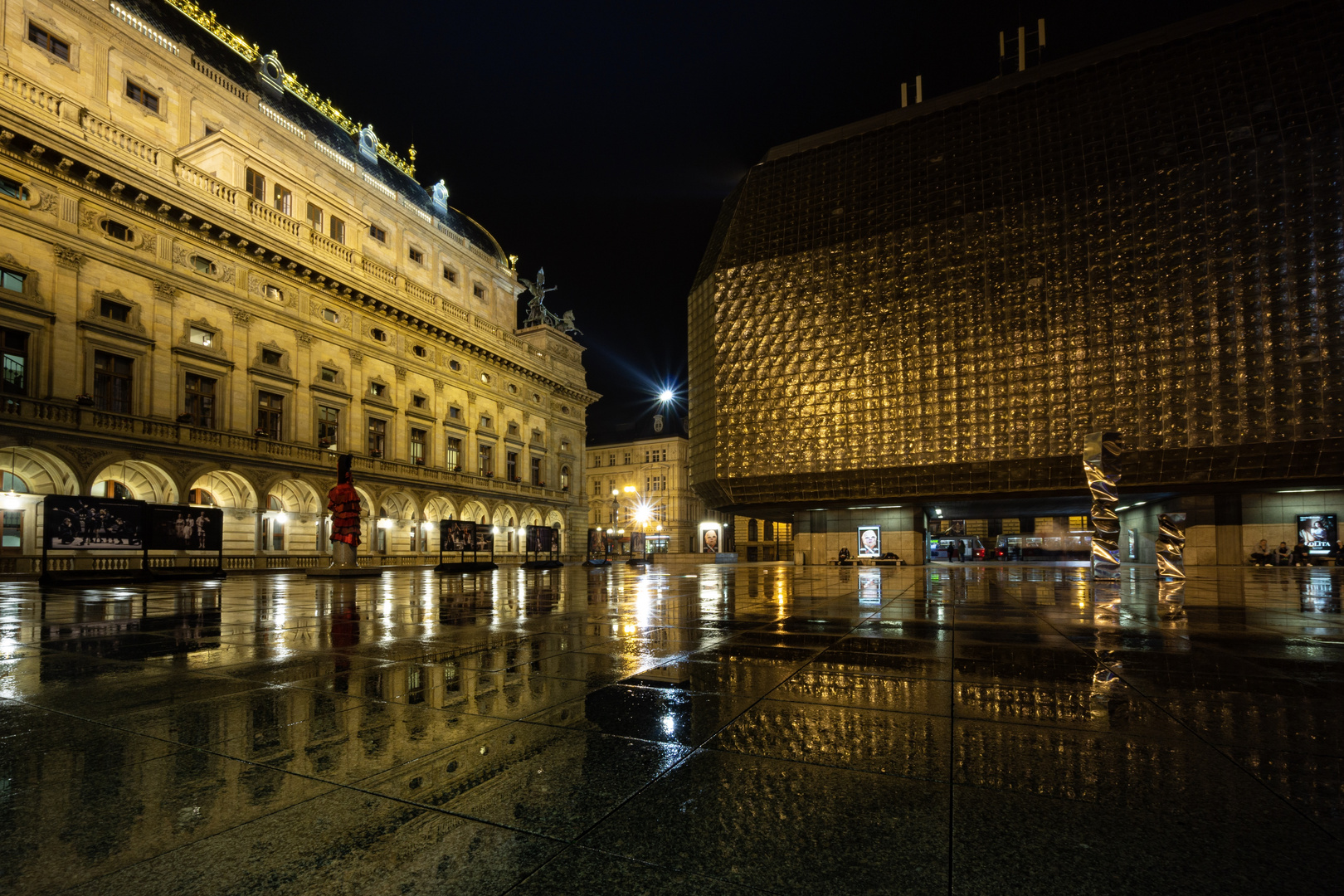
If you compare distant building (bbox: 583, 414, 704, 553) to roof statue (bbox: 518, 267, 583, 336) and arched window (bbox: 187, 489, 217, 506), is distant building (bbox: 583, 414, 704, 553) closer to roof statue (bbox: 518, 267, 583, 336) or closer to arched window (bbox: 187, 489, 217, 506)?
roof statue (bbox: 518, 267, 583, 336)

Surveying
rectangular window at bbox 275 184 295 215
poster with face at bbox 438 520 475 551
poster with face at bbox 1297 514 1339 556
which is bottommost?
poster with face at bbox 1297 514 1339 556

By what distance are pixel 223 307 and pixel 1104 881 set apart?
39.9m

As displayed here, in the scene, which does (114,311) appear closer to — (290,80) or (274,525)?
(274,525)

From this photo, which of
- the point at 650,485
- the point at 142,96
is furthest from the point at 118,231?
the point at 650,485

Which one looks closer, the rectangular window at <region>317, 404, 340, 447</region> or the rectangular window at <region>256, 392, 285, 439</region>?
the rectangular window at <region>256, 392, 285, 439</region>

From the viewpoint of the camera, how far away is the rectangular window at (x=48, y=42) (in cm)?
2811

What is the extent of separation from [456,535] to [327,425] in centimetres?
1403

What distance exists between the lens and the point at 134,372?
1153 inches

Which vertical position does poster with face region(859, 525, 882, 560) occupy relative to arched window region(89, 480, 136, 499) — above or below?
below

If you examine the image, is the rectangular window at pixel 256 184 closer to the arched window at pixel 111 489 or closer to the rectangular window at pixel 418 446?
the rectangular window at pixel 418 446

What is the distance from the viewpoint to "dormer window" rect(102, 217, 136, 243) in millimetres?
28625

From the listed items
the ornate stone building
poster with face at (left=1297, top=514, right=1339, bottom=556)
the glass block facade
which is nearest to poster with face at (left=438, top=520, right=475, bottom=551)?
the ornate stone building

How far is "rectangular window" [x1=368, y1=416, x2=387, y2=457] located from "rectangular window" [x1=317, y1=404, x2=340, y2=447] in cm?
240

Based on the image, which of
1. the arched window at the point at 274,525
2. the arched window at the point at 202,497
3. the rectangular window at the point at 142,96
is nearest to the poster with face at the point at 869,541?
the arched window at the point at 274,525
